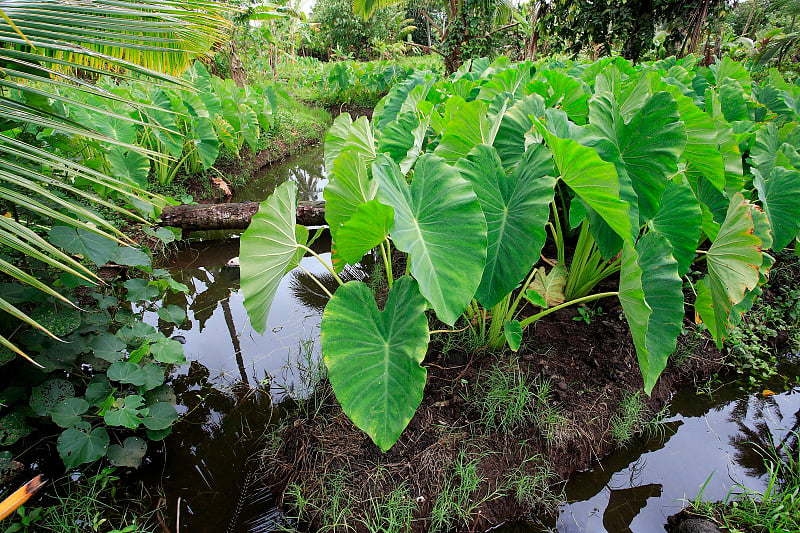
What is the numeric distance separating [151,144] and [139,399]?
2.79 m

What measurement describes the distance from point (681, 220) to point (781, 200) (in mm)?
719

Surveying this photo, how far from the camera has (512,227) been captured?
1.25m

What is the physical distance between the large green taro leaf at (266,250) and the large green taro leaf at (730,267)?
148cm

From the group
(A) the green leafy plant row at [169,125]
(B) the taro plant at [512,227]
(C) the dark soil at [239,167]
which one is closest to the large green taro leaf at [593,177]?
(B) the taro plant at [512,227]

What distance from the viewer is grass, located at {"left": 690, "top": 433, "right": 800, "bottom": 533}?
124 cm

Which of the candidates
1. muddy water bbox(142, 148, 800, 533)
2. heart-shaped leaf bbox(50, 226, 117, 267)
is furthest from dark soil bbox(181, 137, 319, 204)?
heart-shaped leaf bbox(50, 226, 117, 267)

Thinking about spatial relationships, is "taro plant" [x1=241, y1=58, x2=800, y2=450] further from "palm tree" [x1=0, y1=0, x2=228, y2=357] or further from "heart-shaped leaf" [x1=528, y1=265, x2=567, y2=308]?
"palm tree" [x1=0, y1=0, x2=228, y2=357]

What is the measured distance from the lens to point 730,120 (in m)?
2.41

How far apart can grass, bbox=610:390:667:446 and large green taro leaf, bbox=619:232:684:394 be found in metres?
0.38

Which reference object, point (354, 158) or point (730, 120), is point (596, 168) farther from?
point (730, 120)

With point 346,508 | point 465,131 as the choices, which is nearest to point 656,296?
point 465,131

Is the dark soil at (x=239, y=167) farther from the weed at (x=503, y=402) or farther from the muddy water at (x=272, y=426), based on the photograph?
the weed at (x=503, y=402)

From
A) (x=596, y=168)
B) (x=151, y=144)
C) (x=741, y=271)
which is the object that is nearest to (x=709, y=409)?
(x=741, y=271)

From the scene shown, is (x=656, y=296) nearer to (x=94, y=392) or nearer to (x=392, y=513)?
(x=392, y=513)
